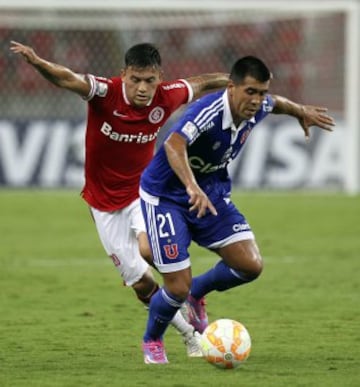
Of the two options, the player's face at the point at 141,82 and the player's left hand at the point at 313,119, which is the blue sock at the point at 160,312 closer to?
the player's face at the point at 141,82

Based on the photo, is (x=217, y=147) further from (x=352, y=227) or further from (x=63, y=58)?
(x=63, y=58)

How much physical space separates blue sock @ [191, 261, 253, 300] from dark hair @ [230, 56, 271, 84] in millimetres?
1348

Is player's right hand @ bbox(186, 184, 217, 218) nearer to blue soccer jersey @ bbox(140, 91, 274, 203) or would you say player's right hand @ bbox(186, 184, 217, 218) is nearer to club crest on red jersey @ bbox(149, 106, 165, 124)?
blue soccer jersey @ bbox(140, 91, 274, 203)

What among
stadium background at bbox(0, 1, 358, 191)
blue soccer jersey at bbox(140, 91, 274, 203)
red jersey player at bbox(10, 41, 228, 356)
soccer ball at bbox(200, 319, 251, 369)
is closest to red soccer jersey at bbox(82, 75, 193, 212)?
red jersey player at bbox(10, 41, 228, 356)

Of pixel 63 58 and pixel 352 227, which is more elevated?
pixel 63 58

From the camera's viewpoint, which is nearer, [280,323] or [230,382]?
[230,382]

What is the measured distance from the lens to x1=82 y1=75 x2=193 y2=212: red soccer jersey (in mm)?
8172

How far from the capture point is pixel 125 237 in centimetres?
840

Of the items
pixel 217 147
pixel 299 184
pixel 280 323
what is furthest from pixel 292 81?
pixel 217 147

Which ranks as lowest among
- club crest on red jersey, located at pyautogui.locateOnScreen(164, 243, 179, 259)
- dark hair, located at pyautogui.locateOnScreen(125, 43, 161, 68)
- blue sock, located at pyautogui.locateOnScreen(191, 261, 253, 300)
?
blue sock, located at pyautogui.locateOnScreen(191, 261, 253, 300)

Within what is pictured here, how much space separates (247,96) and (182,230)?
94 centimetres

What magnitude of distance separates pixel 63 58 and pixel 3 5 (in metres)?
1.39

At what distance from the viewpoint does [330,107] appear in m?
20.5

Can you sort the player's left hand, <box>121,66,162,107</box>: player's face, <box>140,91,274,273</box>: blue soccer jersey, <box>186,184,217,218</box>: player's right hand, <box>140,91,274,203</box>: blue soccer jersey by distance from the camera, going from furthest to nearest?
the player's left hand
<box>121,66,162,107</box>: player's face
<box>140,91,274,273</box>: blue soccer jersey
<box>140,91,274,203</box>: blue soccer jersey
<box>186,184,217,218</box>: player's right hand
